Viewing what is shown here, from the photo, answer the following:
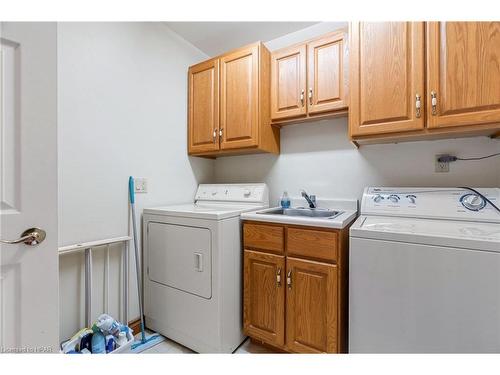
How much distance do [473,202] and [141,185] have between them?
2.22 m

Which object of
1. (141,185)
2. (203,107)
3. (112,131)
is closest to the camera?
(112,131)

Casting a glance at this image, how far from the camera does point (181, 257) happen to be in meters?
1.63

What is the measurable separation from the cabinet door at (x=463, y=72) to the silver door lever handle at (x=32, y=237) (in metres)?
1.87

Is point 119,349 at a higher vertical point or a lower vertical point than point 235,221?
lower

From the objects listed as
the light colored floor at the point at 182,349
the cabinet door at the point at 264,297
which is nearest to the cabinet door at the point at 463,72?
the cabinet door at the point at 264,297

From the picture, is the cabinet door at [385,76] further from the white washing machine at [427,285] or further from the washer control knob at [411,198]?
the white washing machine at [427,285]

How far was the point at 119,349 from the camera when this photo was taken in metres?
1.42

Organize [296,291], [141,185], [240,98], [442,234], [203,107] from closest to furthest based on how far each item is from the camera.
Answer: [442,234] < [296,291] < [141,185] < [240,98] < [203,107]

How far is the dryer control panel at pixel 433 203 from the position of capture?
1349 mm

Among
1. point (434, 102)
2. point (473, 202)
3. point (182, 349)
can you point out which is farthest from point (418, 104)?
point (182, 349)

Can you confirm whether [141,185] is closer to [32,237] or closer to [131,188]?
[131,188]

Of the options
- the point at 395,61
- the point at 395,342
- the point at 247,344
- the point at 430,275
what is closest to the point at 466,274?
the point at 430,275

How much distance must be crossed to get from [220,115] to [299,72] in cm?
74

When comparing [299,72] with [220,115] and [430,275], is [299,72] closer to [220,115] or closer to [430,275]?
[220,115]
